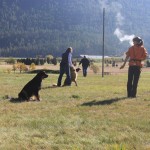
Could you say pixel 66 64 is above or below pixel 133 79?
above

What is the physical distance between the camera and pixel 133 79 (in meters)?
16.2

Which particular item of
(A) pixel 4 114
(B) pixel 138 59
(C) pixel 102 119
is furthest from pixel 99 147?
(B) pixel 138 59

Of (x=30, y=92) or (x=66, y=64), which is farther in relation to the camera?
(x=66, y=64)

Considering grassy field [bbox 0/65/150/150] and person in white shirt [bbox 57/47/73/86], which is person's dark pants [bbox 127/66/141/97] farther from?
person in white shirt [bbox 57/47/73/86]

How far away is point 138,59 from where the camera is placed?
1579 centimetres

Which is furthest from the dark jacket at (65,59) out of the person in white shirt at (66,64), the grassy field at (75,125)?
the grassy field at (75,125)

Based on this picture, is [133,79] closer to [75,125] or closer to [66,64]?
[75,125]

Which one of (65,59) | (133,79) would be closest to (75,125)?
(133,79)

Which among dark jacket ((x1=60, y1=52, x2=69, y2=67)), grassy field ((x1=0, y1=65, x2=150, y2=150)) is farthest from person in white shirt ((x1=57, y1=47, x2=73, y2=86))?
grassy field ((x1=0, y1=65, x2=150, y2=150))

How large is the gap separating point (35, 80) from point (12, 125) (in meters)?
5.69

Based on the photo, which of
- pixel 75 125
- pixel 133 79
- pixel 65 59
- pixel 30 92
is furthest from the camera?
pixel 65 59

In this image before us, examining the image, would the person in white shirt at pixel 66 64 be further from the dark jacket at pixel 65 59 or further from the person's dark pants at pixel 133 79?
the person's dark pants at pixel 133 79

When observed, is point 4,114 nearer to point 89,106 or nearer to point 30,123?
point 30,123

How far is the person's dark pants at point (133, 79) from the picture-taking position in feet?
52.2
